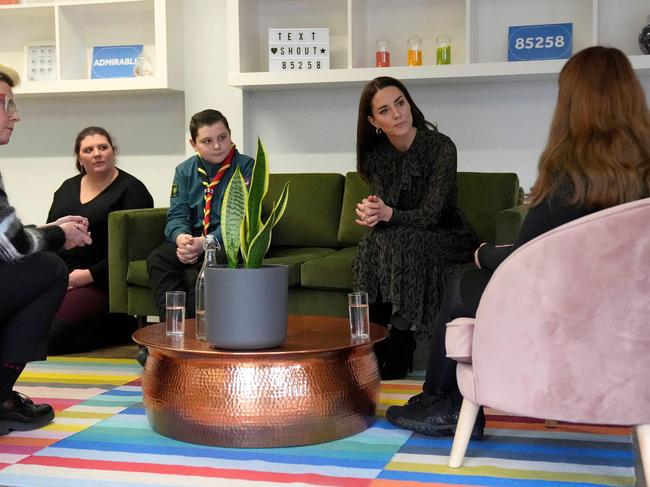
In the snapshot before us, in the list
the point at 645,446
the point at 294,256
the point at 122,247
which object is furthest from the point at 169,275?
the point at 645,446

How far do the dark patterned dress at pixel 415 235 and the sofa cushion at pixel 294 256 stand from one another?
1.09 feet

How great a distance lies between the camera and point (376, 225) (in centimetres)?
361

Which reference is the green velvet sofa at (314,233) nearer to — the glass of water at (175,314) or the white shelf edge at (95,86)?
the white shelf edge at (95,86)

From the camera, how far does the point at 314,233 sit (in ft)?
14.6

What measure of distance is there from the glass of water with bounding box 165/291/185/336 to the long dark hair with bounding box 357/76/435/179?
1.16m

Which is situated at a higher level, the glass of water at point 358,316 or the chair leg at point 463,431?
the glass of water at point 358,316

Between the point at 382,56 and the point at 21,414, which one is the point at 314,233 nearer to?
the point at 382,56

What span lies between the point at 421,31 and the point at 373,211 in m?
1.62

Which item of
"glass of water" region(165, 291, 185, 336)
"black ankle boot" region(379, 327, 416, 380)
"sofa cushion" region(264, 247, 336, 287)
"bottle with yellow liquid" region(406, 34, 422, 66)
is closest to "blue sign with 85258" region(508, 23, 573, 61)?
"bottle with yellow liquid" region(406, 34, 422, 66)

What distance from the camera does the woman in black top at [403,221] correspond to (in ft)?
11.4

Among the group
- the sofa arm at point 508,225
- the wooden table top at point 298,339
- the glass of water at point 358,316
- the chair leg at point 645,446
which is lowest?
the chair leg at point 645,446

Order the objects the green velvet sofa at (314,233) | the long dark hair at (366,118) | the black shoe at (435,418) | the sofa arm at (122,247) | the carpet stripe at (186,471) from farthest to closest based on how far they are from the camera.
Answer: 1. the sofa arm at (122,247)
2. the green velvet sofa at (314,233)
3. the long dark hair at (366,118)
4. the black shoe at (435,418)
5. the carpet stripe at (186,471)

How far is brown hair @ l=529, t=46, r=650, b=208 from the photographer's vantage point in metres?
2.20

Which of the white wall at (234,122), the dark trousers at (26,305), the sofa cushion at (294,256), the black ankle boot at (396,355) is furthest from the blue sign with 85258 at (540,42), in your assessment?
→ the dark trousers at (26,305)
